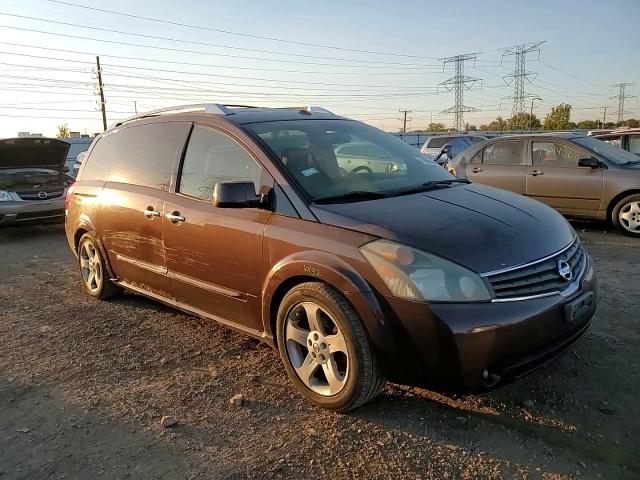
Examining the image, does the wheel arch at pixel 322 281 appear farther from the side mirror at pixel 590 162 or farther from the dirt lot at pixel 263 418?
the side mirror at pixel 590 162

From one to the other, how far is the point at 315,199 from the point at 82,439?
1.87m

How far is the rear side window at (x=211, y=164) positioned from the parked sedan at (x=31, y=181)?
21.5 feet

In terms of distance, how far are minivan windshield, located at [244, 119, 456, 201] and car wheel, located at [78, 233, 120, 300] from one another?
2.40 metres

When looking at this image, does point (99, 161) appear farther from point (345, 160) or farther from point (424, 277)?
point (424, 277)

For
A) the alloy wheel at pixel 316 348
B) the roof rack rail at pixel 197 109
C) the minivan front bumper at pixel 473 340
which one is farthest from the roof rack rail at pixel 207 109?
the minivan front bumper at pixel 473 340

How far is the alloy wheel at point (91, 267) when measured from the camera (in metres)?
5.27

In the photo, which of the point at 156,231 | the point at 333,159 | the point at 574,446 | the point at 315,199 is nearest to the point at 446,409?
the point at 574,446

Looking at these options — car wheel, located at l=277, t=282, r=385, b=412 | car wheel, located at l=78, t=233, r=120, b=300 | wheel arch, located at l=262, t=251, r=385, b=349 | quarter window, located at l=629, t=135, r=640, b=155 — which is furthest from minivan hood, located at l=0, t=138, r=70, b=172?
quarter window, located at l=629, t=135, r=640, b=155

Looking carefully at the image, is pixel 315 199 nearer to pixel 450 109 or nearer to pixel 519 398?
pixel 519 398

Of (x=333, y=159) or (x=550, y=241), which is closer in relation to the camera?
(x=550, y=241)

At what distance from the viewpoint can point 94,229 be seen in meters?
5.11

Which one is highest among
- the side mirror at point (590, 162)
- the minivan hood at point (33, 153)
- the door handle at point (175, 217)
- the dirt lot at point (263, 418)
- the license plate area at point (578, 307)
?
the minivan hood at point (33, 153)

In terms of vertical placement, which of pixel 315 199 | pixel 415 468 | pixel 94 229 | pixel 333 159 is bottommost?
pixel 415 468

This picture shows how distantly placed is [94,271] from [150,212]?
1.58 meters
